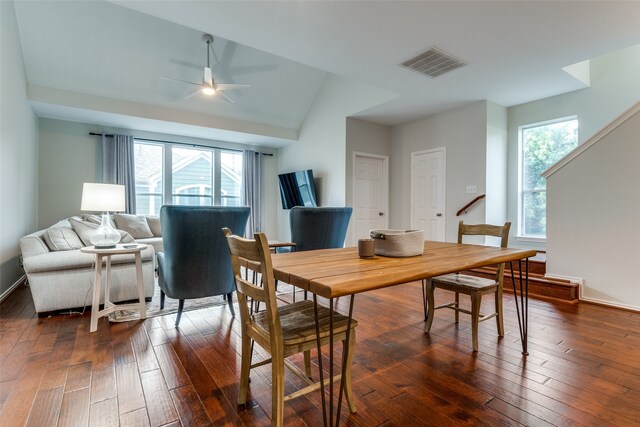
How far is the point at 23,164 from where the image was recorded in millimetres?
4031

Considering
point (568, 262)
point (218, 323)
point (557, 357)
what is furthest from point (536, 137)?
point (218, 323)

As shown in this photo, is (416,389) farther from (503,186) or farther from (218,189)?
(218,189)

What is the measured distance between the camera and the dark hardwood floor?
57.0 inches

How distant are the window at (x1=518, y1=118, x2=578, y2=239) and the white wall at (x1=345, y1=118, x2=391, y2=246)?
224 cm

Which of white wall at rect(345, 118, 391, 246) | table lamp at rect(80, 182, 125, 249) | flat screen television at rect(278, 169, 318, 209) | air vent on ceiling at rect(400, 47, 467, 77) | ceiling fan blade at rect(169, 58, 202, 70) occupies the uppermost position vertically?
ceiling fan blade at rect(169, 58, 202, 70)

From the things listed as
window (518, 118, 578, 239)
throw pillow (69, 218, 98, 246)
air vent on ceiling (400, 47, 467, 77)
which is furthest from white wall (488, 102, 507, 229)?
throw pillow (69, 218, 98, 246)

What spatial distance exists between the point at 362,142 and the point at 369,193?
966 mm

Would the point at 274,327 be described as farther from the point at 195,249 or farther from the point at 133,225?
the point at 133,225

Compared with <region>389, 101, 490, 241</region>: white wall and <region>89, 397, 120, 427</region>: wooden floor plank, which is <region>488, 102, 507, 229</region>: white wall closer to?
<region>389, 101, 490, 241</region>: white wall

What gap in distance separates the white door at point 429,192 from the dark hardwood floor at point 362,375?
2595 millimetres

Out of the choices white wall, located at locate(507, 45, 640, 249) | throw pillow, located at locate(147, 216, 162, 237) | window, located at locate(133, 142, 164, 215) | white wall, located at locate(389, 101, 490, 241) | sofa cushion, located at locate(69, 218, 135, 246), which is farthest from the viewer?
window, located at locate(133, 142, 164, 215)

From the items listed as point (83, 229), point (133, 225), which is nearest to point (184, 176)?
point (133, 225)

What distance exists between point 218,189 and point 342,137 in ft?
10.4

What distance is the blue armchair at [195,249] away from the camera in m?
2.41
